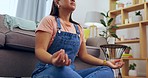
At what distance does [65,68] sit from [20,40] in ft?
2.11

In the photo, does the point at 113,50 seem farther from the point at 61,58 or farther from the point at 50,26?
the point at 61,58

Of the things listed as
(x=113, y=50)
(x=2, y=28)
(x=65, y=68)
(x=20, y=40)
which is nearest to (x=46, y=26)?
(x=65, y=68)

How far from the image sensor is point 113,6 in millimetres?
3123

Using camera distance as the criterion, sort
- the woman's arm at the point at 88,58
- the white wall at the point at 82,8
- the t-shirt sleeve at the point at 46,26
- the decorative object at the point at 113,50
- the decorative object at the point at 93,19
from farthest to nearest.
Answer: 1. the white wall at the point at 82,8
2. the decorative object at the point at 93,19
3. the decorative object at the point at 113,50
4. the woman's arm at the point at 88,58
5. the t-shirt sleeve at the point at 46,26

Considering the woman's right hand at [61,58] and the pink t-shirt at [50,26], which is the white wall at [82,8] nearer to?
the pink t-shirt at [50,26]

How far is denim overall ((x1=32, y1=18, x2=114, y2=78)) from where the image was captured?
767 mm

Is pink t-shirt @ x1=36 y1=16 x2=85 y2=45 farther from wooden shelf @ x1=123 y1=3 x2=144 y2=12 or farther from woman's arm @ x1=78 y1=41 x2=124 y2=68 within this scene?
wooden shelf @ x1=123 y1=3 x2=144 y2=12

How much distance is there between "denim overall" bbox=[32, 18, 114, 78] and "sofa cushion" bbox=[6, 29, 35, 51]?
368 millimetres

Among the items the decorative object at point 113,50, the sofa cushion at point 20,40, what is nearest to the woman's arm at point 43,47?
the sofa cushion at point 20,40

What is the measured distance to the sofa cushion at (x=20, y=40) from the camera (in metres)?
1.26

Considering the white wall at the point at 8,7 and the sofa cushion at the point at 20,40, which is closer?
the sofa cushion at the point at 20,40

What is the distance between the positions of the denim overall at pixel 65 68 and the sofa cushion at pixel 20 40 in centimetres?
37

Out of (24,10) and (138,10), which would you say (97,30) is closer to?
(138,10)

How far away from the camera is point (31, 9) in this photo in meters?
2.91
